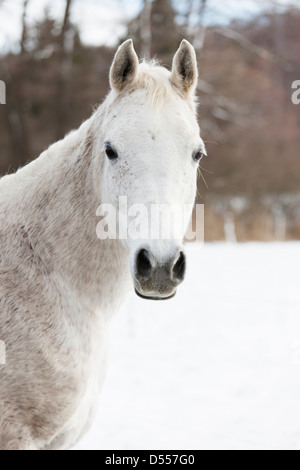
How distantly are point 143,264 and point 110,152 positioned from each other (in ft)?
Answer: 2.17

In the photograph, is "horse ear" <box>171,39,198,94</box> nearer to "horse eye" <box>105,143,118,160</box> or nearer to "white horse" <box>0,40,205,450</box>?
"white horse" <box>0,40,205,450</box>

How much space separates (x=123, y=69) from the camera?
2.68 meters

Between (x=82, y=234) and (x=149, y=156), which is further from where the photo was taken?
(x=82, y=234)

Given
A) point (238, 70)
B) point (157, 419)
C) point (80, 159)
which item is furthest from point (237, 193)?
point (80, 159)

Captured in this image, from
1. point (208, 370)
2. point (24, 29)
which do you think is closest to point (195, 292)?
point (208, 370)

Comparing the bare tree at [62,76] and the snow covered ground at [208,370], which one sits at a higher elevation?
the bare tree at [62,76]

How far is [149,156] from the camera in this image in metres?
2.38

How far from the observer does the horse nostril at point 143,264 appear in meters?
2.21

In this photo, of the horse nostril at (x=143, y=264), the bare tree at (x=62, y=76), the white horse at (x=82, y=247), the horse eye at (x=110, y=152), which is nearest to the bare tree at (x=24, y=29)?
the bare tree at (x=62, y=76)

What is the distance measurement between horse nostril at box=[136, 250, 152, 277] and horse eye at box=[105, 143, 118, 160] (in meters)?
0.57

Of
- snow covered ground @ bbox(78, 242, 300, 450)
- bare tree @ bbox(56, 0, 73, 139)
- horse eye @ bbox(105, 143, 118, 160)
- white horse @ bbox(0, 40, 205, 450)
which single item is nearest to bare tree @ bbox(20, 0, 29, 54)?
Answer: bare tree @ bbox(56, 0, 73, 139)

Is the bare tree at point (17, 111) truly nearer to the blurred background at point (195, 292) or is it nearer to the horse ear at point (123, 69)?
the blurred background at point (195, 292)
